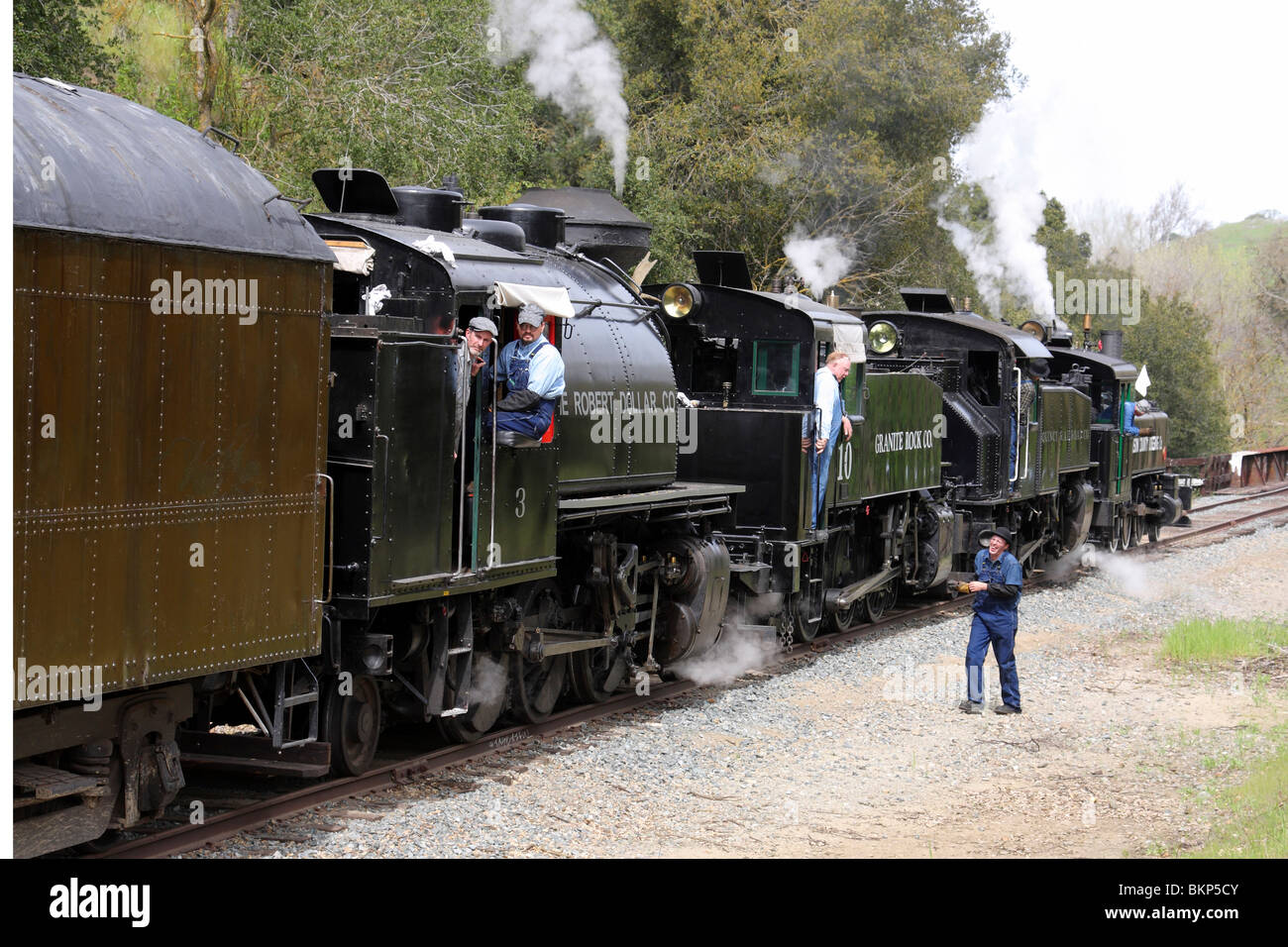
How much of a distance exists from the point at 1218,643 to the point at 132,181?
12.5 metres

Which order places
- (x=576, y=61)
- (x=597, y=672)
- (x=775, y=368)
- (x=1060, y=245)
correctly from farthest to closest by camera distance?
(x=1060, y=245) → (x=576, y=61) → (x=775, y=368) → (x=597, y=672)

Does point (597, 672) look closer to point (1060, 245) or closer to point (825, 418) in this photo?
point (825, 418)

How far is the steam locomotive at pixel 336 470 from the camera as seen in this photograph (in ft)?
19.1

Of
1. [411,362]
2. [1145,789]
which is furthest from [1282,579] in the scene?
[411,362]

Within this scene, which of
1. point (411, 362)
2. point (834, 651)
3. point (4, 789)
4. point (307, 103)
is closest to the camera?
point (4, 789)

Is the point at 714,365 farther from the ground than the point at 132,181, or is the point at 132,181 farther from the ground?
the point at 132,181

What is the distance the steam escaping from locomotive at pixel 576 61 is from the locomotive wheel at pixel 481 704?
61.2 feet

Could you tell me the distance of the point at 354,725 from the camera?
8516 mm

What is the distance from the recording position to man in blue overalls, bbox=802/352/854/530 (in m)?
13.5

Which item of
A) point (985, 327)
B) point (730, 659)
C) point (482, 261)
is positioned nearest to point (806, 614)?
point (730, 659)

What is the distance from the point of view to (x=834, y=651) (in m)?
14.5

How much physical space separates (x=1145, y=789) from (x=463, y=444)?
5093 mm

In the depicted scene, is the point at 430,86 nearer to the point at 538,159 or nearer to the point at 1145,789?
the point at 538,159

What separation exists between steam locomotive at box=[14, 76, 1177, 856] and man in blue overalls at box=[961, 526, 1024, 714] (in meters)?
2.11
